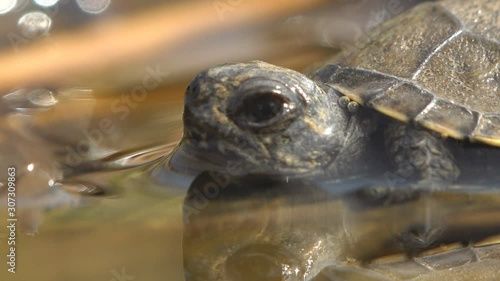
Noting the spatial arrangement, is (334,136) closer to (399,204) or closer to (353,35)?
(399,204)

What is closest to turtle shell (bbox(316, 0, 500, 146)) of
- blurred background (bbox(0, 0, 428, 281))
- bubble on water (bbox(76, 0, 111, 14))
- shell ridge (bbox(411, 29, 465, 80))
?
shell ridge (bbox(411, 29, 465, 80))

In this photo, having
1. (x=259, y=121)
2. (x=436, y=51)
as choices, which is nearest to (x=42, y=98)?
(x=259, y=121)

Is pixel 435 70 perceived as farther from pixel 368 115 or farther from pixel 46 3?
pixel 46 3

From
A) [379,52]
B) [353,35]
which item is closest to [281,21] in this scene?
[353,35]

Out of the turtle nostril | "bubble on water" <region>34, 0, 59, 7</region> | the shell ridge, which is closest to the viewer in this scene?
the turtle nostril

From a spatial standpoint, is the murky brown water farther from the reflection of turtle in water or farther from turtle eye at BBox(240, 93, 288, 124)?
turtle eye at BBox(240, 93, 288, 124)

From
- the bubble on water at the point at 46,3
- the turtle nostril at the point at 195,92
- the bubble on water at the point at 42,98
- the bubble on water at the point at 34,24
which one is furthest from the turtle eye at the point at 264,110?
the bubble on water at the point at 46,3
